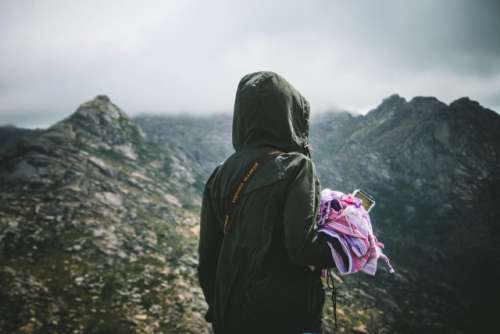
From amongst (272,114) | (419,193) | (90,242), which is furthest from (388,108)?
(272,114)

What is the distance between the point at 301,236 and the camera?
84.1 inches

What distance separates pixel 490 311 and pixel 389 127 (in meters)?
36.6

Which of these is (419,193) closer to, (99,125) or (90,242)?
(99,125)

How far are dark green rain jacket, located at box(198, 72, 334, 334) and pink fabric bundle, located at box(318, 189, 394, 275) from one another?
0.11 m

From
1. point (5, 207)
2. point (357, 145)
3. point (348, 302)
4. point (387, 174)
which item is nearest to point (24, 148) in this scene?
point (5, 207)

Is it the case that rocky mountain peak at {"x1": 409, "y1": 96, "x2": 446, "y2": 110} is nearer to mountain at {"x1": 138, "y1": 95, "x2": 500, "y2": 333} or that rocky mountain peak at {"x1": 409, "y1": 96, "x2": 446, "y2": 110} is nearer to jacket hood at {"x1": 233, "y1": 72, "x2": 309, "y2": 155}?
mountain at {"x1": 138, "y1": 95, "x2": 500, "y2": 333}

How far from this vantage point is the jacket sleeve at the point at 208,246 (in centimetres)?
297

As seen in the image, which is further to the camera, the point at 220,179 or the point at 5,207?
the point at 5,207

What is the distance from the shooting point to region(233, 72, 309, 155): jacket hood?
2.60 metres

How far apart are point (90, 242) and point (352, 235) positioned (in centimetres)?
1275

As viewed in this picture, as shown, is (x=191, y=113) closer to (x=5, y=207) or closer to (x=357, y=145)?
(x=357, y=145)

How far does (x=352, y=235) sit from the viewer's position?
2.25 metres

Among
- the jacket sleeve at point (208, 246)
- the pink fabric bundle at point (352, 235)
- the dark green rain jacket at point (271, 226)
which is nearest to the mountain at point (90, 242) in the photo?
the jacket sleeve at point (208, 246)

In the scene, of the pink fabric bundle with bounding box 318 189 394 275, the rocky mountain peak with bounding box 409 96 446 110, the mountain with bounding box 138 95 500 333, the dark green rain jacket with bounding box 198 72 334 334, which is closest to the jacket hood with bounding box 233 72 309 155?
the dark green rain jacket with bounding box 198 72 334 334
